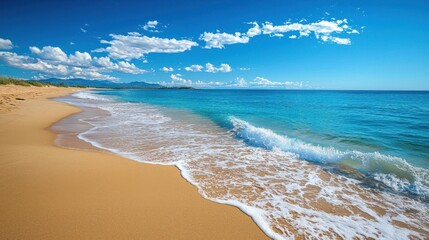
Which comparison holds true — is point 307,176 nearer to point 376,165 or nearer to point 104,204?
point 376,165

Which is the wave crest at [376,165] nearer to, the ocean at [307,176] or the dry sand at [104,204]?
the ocean at [307,176]

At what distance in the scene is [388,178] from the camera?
6676 millimetres

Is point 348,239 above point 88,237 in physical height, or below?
below

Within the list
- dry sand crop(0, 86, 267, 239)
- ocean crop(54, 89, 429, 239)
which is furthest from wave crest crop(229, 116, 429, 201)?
dry sand crop(0, 86, 267, 239)

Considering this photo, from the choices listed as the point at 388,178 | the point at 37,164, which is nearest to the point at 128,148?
the point at 37,164

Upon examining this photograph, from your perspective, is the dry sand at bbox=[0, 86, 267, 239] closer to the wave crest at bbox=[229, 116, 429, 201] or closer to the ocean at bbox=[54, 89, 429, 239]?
the ocean at bbox=[54, 89, 429, 239]

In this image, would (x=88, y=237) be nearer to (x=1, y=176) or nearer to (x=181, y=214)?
(x=181, y=214)

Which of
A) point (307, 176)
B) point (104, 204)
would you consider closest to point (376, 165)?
point (307, 176)

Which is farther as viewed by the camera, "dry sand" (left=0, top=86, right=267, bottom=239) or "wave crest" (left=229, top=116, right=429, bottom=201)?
"wave crest" (left=229, top=116, right=429, bottom=201)

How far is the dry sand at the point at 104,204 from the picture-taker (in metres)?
3.78

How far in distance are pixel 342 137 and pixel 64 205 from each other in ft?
44.0

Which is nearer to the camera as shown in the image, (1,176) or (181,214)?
(181,214)

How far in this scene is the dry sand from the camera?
378 centimetres

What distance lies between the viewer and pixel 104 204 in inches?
181
